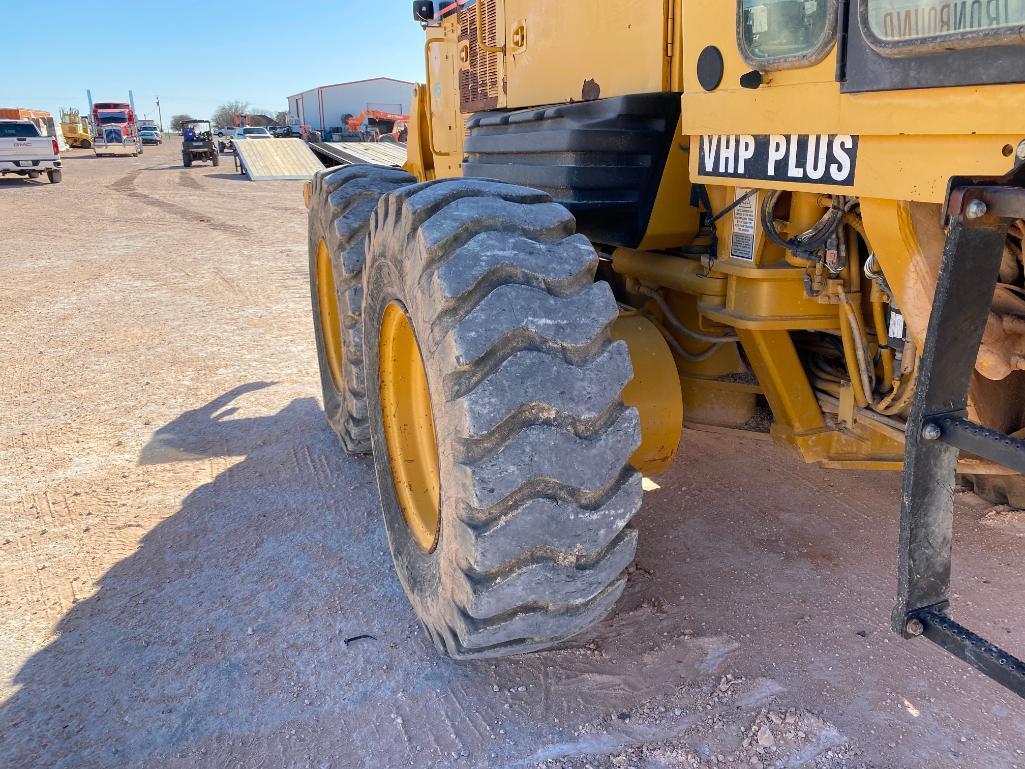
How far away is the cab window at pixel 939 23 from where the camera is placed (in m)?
1.50

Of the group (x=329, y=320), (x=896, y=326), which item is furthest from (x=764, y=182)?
(x=329, y=320)

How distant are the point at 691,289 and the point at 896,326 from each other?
70 cm

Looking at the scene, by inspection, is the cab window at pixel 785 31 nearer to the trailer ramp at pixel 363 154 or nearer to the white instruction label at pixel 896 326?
the white instruction label at pixel 896 326

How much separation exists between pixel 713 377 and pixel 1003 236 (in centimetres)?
174

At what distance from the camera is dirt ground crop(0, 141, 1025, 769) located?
248 cm

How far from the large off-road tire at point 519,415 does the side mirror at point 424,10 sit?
3.23m

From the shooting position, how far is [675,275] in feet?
9.80

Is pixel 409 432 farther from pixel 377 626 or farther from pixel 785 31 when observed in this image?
pixel 785 31

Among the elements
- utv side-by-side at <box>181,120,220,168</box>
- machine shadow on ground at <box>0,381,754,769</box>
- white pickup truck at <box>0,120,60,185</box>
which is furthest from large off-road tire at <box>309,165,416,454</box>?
utv side-by-side at <box>181,120,220,168</box>

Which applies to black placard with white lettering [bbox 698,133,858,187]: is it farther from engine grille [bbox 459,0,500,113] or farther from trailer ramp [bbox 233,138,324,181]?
trailer ramp [bbox 233,138,324,181]

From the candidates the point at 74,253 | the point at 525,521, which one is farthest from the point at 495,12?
the point at 74,253

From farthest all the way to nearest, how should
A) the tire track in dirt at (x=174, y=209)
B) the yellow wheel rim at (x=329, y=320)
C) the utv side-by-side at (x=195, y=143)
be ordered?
the utv side-by-side at (x=195, y=143), the tire track in dirt at (x=174, y=209), the yellow wheel rim at (x=329, y=320)

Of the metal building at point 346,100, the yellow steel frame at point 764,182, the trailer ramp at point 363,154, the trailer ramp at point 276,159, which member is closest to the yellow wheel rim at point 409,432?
the yellow steel frame at point 764,182

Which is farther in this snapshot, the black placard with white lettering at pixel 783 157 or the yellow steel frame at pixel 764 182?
the black placard with white lettering at pixel 783 157
